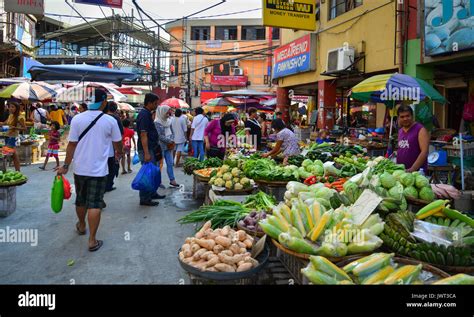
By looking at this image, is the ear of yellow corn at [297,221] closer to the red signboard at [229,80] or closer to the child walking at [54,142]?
the child walking at [54,142]

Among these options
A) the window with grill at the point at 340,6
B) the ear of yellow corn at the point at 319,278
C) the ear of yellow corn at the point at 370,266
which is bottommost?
the ear of yellow corn at the point at 319,278

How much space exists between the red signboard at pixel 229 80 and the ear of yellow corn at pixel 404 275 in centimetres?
3779

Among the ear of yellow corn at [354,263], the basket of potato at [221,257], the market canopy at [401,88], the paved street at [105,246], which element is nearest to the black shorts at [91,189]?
the paved street at [105,246]

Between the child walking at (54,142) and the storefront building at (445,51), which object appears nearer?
Answer: the storefront building at (445,51)

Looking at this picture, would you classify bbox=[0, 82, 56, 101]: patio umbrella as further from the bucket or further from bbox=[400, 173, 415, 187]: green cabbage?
the bucket

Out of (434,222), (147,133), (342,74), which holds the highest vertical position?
(342,74)

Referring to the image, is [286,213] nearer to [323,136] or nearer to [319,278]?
[319,278]

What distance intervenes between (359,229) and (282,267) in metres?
0.79

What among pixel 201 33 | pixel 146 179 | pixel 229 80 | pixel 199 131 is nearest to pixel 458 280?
pixel 146 179

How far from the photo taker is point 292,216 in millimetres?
3238

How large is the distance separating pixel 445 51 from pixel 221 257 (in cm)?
834

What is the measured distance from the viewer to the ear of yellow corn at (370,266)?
2459 mm
